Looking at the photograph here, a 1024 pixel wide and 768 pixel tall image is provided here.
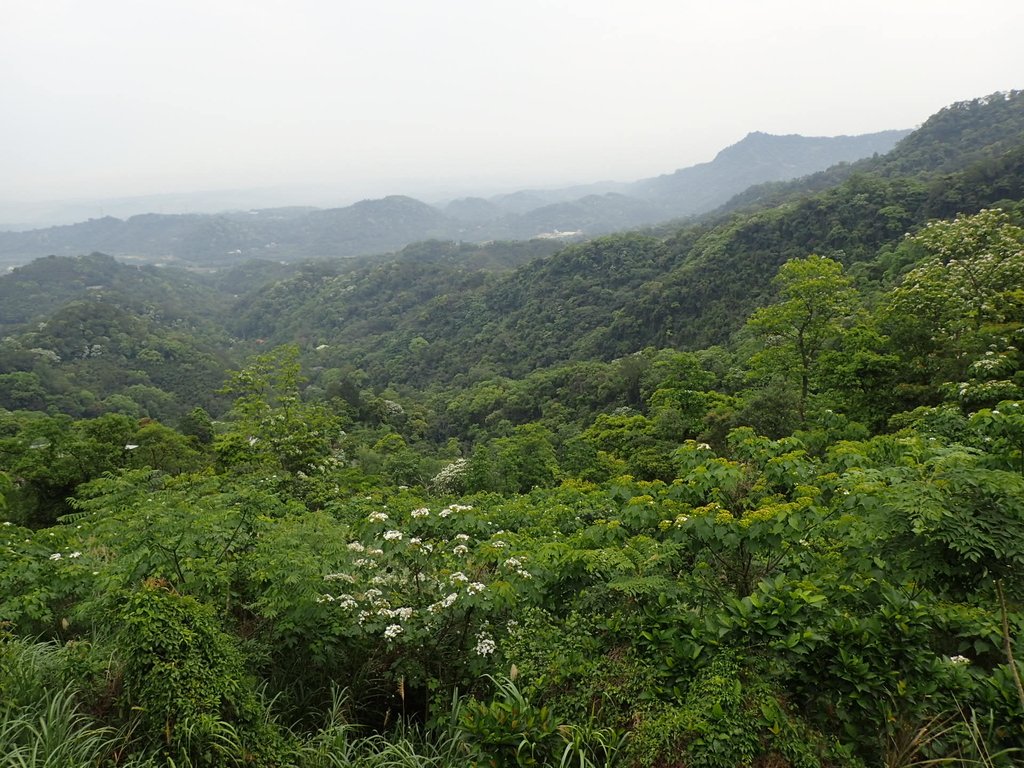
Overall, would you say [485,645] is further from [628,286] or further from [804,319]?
[628,286]

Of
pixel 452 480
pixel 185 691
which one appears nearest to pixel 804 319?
pixel 452 480

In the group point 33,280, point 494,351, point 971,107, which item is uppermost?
point 971,107

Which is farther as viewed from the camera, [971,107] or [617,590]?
[971,107]

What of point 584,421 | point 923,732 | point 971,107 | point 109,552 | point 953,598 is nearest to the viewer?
point 923,732

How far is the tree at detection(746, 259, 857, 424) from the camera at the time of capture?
11711 millimetres

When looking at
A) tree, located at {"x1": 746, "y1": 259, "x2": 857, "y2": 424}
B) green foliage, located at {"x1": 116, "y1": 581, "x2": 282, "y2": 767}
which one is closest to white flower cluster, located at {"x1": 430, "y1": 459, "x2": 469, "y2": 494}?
tree, located at {"x1": 746, "y1": 259, "x2": 857, "y2": 424}

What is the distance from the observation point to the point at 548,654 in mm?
3109

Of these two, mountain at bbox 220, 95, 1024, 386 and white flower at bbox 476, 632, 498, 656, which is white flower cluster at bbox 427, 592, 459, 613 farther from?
mountain at bbox 220, 95, 1024, 386

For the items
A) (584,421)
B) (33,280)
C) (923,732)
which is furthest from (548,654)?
(33,280)

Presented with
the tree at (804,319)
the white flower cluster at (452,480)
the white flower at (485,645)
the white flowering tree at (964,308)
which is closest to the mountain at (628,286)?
the white flowering tree at (964,308)

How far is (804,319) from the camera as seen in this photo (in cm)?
1211

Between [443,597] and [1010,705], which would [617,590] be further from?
[1010,705]

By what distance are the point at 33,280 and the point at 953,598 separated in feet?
523

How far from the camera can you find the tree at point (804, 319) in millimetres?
11711
